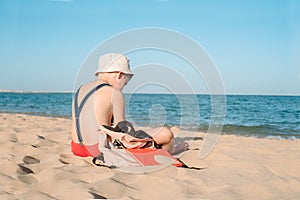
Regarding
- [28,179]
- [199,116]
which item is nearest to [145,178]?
[28,179]

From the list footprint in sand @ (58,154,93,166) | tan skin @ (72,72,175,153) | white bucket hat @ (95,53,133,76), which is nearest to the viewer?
tan skin @ (72,72,175,153)

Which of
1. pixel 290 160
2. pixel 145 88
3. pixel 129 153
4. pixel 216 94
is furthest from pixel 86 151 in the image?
pixel 290 160

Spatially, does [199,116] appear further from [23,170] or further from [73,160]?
[23,170]

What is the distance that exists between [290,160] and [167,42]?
204 cm

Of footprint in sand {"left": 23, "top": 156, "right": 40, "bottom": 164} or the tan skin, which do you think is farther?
footprint in sand {"left": 23, "top": 156, "right": 40, "bottom": 164}

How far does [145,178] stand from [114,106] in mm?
790

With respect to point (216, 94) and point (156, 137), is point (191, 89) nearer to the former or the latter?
point (216, 94)

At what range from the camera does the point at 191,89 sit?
3.62 metres

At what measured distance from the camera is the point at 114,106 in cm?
332

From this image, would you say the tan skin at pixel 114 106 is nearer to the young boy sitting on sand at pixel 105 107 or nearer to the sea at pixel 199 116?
the young boy sitting on sand at pixel 105 107

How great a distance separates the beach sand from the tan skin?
34 centimetres

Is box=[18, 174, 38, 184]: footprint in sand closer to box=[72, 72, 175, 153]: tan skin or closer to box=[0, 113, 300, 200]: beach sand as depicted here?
box=[0, 113, 300, 200]: beach sand

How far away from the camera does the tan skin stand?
3.30m

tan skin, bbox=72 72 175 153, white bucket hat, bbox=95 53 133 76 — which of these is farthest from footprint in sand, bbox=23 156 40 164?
white bucket hat, bbox=95 53 133 76
